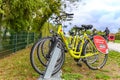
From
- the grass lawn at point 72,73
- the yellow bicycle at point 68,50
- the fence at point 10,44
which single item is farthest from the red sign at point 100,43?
the fence at point 10,44

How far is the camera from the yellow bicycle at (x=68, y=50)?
22.0 feet

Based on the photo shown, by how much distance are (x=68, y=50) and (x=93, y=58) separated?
1.10 m

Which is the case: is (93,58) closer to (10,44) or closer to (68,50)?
(68,50)

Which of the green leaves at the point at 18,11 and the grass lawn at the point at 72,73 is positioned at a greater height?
the green leaves at the point at 18,11

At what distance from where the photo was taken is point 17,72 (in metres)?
7.23

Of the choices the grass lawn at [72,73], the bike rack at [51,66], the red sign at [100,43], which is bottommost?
the grass lawn at [72,73]

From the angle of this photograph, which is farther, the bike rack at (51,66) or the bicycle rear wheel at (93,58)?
the bicycle rear wheel at (93,58)

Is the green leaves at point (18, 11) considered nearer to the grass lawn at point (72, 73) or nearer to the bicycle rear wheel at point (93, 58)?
the grass lawn at point (72, 73)

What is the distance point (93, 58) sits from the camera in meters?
8.20

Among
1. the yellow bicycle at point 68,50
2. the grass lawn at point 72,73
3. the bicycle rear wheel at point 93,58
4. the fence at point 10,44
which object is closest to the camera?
the yellow bicycle at point 68,50

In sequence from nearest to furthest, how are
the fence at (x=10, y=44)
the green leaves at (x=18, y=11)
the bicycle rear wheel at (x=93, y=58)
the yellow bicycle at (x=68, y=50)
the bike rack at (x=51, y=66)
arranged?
1. the bike rack at (x=51, y=66)
2. the yellow bicycle at (x=68, y=50)
3. the bicycle rear wheel at (x=93, y=58)
4. the fence at (x=10, y=44)
5. the green leaves at (x=18, y=11)

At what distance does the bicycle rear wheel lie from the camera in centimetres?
785

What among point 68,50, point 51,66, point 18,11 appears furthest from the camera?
point 18,11

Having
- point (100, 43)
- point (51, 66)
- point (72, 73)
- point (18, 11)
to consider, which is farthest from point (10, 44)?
point (51, 66)
